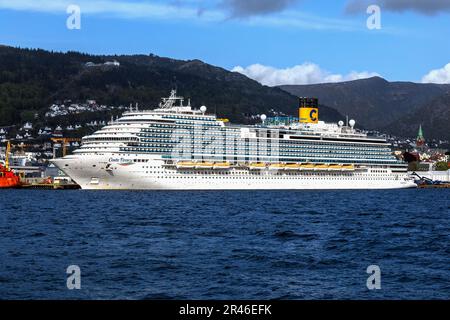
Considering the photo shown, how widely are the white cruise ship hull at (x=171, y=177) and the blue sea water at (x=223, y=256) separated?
52.0 m

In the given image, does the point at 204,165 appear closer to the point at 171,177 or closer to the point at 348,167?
the point at 171,177

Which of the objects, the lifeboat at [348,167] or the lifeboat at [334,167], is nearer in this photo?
the lifeboat at [334,167]

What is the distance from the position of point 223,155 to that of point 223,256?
9170 centimetres

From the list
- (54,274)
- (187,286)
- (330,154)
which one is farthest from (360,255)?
(330,154)

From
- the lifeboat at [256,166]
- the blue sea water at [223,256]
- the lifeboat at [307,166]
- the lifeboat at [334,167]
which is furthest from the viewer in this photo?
the lifeboat at [334,167]

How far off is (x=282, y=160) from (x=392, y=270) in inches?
4134

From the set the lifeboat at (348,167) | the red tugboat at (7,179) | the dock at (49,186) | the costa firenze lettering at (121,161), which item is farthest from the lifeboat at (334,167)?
the red tugboat at (7,179)

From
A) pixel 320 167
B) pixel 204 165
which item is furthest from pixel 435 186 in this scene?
pixel 204 165

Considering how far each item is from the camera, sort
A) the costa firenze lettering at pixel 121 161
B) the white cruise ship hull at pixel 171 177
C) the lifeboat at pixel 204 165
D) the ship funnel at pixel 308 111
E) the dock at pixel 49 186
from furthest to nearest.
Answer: the ship funnel at pixel 308 111
the dock at pixel 49 186
the lifeboat at pixel 204 165
the white cruise ship hull at pixel 171 177
the costa firenze lettering at pixel 121 161

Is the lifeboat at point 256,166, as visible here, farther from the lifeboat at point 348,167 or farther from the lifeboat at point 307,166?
→ the lifeboat at point 348,167

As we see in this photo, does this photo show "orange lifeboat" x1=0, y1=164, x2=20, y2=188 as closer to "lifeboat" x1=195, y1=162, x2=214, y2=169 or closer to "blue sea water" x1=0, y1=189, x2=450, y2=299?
"lifeboat" x1=195, y1=162, x2=214, y2=169

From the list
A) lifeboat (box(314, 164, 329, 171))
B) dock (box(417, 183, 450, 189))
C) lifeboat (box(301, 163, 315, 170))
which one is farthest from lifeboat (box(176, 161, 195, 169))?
dock (box(417, 183, 450, 189))

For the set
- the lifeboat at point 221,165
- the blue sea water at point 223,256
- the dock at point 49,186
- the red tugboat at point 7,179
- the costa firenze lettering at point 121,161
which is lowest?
the dock at point 49,186

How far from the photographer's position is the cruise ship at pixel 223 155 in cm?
11400
